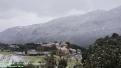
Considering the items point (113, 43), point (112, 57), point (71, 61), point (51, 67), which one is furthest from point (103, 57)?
point (71, 61)

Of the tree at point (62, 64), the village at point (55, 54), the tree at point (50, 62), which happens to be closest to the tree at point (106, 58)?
the tree at point (50, 62)

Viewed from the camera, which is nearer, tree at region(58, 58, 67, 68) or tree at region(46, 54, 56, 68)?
tree at region(46, 54, 56, 68)

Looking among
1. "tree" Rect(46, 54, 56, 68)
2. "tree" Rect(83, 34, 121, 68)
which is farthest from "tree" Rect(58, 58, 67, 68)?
"tree" Rect(83, 34, 121, 68)

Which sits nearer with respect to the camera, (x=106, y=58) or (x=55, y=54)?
(x=106, y=58)

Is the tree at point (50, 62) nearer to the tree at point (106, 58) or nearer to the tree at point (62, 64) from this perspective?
the tree at point (62, 64)

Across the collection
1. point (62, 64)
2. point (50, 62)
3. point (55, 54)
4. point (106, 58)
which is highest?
point (55, 54)

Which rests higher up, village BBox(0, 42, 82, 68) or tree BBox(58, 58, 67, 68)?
village BBox(0, 42, 82, 68)

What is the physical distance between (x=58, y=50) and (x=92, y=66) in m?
36.3

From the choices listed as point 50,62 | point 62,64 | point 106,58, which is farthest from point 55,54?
point 106,58

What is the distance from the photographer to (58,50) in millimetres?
98875

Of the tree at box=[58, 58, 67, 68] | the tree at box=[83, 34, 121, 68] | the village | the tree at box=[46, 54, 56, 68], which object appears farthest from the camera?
the village

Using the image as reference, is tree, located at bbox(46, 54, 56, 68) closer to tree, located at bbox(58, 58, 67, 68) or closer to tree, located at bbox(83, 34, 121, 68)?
tree, located at bbox(58, 58, 67, 68)

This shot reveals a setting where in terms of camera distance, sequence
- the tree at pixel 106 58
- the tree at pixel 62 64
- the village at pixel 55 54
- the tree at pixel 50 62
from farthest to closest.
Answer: the village at pixel 55 54
the tree at pixel 62 64
the tree at pixel 50 62
the tree at pixel 106 58

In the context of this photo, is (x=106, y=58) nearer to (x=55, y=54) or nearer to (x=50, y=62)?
(x=50, y=62)
